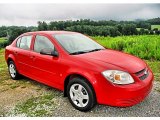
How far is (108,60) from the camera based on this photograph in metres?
4.35

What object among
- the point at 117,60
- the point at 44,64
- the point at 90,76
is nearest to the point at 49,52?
the point at 44,64

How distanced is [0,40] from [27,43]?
42588 mm

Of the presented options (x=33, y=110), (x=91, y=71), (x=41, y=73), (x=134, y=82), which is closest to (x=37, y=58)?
(x=41, y=73)

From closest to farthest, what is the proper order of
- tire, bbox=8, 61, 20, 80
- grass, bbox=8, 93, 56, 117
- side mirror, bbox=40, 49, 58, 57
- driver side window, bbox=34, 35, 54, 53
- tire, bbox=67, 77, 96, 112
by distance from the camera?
1. tire, bbox=67, 77, 96, 112
2. grass, bbox=8, 93, 56, 117
3. side mirror, bbox=40, 49, 58, 57
4. driver side window, bbox=34, 35, 54, 53
5. tire, bbox=8, 61, 20, 80

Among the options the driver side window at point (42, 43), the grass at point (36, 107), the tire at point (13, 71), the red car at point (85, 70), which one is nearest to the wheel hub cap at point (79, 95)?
the red car at point (85, 70)

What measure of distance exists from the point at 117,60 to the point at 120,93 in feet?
2.51

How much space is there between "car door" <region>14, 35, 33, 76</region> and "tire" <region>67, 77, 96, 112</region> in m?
1.73

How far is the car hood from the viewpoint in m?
4.21

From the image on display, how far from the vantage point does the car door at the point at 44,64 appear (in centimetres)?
487

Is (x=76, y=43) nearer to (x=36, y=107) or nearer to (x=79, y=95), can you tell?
(x=79, y=95)

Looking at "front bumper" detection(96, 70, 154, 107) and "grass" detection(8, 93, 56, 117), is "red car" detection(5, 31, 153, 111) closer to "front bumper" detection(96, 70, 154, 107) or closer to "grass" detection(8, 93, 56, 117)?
"front bumper" detection(96, 70, 154, 107)

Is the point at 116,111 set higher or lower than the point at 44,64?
lower

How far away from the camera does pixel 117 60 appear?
4.42 m

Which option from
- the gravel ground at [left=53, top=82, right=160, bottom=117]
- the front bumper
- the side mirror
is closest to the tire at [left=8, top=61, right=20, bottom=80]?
the side mirror
